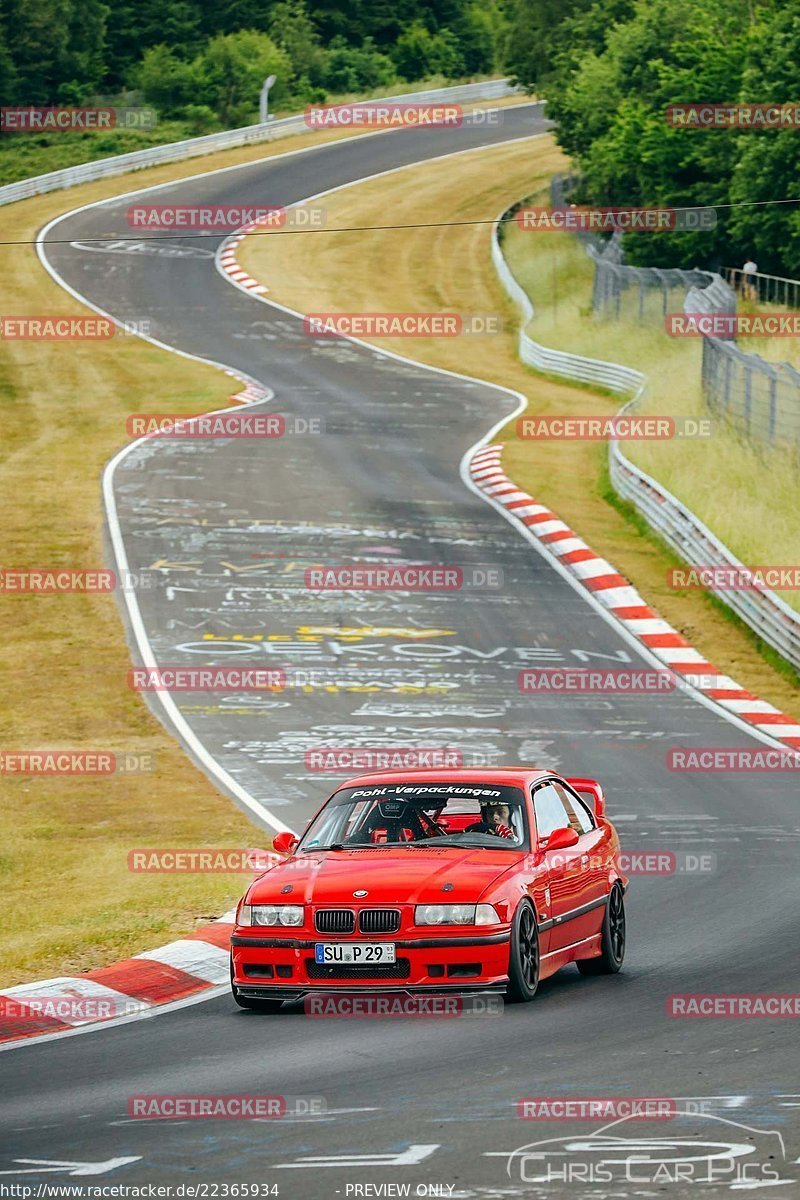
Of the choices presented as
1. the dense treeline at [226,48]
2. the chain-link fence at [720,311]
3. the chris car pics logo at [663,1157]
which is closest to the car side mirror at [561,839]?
the chris car pics logo at [663,1157]

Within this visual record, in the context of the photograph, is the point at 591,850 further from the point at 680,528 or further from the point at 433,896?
the point at 680,528

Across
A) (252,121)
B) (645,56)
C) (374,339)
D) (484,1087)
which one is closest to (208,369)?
(374,339)

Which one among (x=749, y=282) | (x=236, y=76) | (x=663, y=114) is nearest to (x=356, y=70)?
(x=236, y=76)

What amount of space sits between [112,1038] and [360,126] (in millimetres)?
81538

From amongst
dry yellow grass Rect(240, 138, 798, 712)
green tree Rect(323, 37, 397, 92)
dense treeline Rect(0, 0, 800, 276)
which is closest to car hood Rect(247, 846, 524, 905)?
dry yellow grass Rect(240, 138, 798, 712)

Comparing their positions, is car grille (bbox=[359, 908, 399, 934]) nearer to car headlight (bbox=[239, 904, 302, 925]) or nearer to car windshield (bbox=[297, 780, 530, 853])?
car headlight (bbox=[239, 904, 302, 925])

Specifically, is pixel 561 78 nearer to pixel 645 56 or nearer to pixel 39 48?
pixel 645 56

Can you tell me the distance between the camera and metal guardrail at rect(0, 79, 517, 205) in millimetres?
72812

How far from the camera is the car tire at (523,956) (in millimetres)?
10289

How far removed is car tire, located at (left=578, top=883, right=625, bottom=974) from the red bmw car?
1 centimetres

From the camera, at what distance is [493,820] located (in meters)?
11.4

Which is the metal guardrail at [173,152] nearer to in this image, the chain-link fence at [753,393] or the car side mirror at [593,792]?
the chain-link fence at [753,393]

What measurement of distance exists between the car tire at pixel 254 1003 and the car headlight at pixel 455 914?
1.05 meters

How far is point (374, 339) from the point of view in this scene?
176ft
